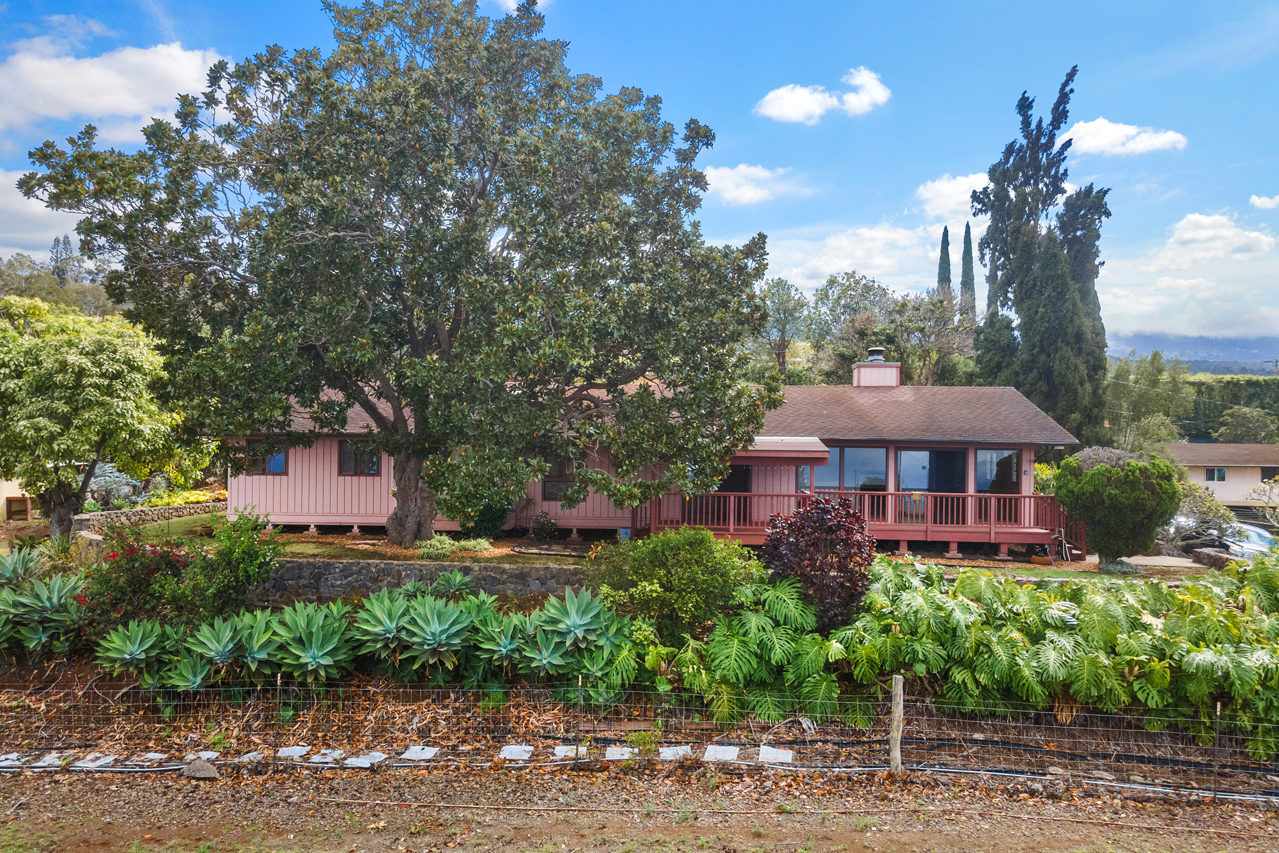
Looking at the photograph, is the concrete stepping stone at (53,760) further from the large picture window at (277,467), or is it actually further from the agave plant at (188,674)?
the large picture window at (277,467)

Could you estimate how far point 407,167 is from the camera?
35.2ft

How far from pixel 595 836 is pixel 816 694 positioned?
3040 mm

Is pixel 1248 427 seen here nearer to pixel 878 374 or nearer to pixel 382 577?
pixel 878 374

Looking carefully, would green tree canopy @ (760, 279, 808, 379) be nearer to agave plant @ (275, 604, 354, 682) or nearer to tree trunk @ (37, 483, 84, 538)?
tree trunk @ (37, 483, 84, 538)

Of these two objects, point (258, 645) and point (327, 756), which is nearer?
point (327, 756)

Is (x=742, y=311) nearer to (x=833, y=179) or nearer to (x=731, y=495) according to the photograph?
(x=731, y=495)

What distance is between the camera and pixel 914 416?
57.4ft

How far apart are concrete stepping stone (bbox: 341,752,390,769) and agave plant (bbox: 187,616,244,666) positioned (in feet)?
6.94

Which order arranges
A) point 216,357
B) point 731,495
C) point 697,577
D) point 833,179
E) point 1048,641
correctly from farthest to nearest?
point 833,179 → point 731,495 → point 216,357 → point 697,577 → point 1048,641

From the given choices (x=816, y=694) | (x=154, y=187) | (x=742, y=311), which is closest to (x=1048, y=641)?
(x=816, y=694)

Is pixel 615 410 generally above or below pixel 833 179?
below

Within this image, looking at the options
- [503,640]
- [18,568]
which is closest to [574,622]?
[503,640]

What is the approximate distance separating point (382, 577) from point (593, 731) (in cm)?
548

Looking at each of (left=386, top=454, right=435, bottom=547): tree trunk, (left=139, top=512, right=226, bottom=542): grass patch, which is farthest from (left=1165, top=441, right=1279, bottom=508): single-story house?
(left=139, top=512, right=226, bottom=542): grass patch
